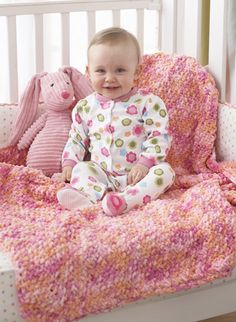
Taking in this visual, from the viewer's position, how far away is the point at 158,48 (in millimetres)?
2697

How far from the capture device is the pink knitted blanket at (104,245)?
1.69m

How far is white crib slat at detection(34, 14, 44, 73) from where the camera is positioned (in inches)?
96.0

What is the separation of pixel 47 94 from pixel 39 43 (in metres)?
0.25

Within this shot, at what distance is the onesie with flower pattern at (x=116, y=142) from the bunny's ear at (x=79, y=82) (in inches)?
4.4

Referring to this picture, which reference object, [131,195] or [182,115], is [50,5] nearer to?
[182,115]

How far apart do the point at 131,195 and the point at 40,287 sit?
1.44 feet

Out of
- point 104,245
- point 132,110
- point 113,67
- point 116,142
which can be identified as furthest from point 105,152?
point 104,245

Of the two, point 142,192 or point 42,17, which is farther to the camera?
point 42,17

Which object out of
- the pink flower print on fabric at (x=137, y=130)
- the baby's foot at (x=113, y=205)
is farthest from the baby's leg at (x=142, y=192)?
the pink flower print on fabric at (x=137, y=130)

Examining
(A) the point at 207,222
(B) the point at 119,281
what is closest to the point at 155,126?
(A) the point at 207,222

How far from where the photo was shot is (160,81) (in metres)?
Result: 2.35

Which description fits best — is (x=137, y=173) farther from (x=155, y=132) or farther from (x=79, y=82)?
(x=79, y=82)

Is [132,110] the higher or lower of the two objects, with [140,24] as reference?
lower

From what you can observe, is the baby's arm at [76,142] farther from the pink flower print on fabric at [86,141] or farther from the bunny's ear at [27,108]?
the bunny's ear at [27,108]
